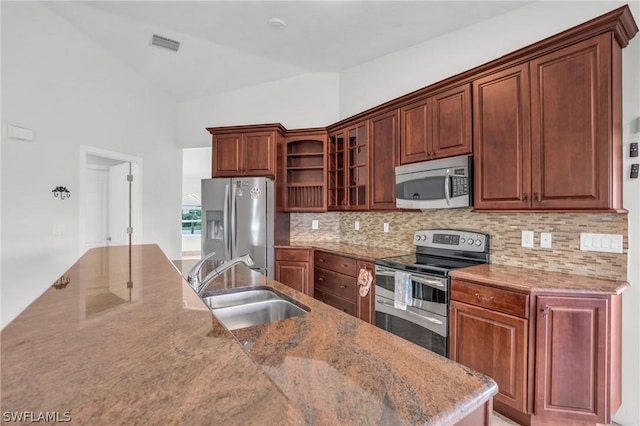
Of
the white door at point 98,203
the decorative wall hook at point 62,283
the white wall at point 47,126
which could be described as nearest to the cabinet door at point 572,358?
the decorative wall hook at point 62,283

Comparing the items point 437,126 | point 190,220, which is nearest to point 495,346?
point 437,126

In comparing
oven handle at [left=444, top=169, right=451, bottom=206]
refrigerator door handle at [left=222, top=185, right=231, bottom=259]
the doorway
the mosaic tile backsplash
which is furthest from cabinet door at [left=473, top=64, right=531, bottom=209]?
the doorway

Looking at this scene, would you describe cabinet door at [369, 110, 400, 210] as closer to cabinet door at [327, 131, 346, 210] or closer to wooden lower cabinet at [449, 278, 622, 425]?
cabinet door at [327, 131, 346, 210]

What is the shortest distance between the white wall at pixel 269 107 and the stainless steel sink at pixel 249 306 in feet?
10.3

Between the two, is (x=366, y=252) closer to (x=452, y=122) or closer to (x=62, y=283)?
(x=452, y=122)

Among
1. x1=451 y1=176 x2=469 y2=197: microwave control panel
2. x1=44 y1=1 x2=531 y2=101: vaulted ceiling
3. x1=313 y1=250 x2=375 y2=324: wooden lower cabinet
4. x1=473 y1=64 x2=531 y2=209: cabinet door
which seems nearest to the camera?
x1=473 y1=64 x2=531 y2=209: cabinet door

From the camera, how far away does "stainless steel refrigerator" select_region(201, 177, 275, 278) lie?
366 centimetres

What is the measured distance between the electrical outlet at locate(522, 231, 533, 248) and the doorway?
424 centimetres

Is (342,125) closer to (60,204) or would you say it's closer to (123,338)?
(60,204)

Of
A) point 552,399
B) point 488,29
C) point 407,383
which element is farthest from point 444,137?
point 407,383

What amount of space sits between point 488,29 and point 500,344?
2605mm

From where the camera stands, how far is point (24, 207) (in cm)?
267

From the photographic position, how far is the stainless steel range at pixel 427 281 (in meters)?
2.22

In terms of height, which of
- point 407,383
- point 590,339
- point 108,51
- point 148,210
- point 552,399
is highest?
point 108,51
